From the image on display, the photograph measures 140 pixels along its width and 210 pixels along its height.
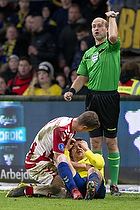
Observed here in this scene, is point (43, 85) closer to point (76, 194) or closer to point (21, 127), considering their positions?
point (21, 127)

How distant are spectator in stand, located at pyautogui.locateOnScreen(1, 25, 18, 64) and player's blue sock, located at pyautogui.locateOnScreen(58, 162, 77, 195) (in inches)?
255

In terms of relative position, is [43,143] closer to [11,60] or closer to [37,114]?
[37,114]

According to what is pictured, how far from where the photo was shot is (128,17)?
31.0 ft

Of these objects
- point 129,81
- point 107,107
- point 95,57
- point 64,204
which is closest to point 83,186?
point 64,204

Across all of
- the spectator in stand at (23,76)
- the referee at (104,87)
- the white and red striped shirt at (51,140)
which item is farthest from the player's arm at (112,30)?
the spectator in stand at (23,76)

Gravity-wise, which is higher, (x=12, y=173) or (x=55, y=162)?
(x=55, y=162)

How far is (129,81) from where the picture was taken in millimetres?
8430

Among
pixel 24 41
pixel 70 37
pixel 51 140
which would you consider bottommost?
pixel 51 140

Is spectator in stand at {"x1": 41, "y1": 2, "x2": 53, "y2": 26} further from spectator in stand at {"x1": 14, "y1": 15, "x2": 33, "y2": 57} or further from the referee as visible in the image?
the referee

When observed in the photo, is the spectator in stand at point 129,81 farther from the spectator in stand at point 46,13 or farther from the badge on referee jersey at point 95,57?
the spectator in stand at point 46,13

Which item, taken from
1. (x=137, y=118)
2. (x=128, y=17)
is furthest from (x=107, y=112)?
(x=128, y=17)

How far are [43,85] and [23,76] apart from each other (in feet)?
2.75

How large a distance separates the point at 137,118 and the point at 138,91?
564 mm

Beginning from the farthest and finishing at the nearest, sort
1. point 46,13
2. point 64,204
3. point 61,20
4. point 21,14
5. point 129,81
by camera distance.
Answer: point 21,14 → point 46,13 → point 61,20 → point 129,81 → point 64,204
